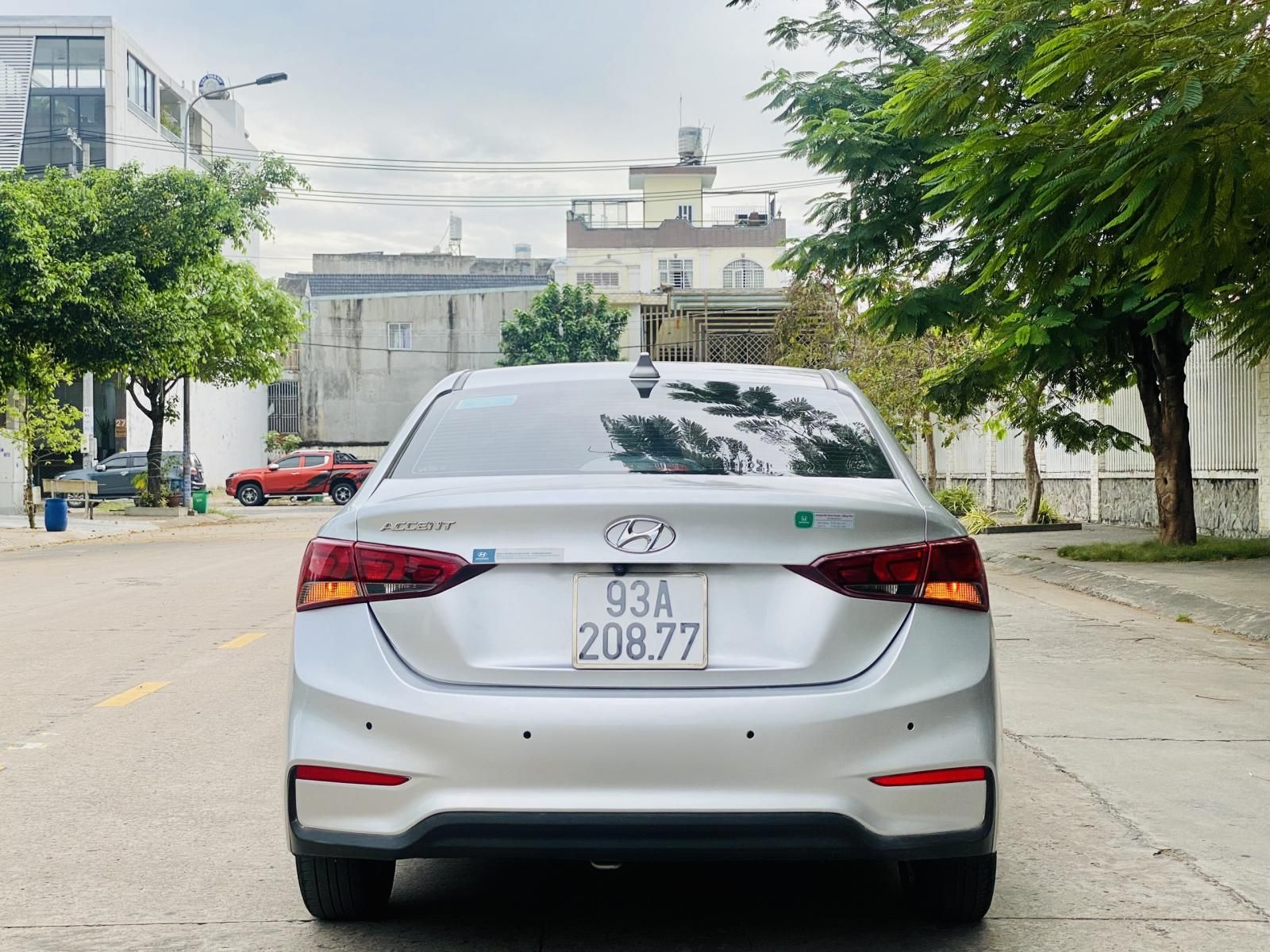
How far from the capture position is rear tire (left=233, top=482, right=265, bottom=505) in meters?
44.2

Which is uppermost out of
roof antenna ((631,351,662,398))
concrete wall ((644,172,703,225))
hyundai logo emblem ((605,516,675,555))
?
concrete wall ((644,172,703,225))

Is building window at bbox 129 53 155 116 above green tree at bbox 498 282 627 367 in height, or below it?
above

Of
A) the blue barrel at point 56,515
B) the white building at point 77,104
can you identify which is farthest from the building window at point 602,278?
the blue barrel at point 56,515

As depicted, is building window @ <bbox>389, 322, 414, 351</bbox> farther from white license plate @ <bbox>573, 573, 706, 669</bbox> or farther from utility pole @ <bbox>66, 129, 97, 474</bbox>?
white license plate @ <bbox>573, 573, 706, 669</bbox>

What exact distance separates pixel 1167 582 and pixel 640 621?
11.9 meters

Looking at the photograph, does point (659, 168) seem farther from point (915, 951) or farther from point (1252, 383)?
point (915, 951)

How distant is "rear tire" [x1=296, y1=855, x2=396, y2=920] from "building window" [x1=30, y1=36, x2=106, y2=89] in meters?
45.1

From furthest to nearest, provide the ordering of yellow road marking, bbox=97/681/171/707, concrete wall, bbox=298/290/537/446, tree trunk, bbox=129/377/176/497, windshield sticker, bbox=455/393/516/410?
concrete wall, bbox=298/290/537/446 < tree trunk, bbox=129/377/176/497 < yellow road marking, bbox=97/681/171/707 < windshield sticker, bbox=455/393/516/410

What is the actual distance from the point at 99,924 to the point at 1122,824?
3386 mm

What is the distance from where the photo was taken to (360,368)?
63.5 m

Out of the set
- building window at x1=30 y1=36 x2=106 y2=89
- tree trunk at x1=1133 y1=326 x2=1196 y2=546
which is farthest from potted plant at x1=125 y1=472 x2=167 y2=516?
tree trunk at x1=1133 y1=326 x2=1196 y2=546

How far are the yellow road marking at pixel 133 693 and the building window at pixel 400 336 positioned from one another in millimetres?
55837

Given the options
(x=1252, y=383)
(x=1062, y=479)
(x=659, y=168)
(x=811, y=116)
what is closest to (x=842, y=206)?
(x=811, y=116)

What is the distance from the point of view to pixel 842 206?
54.7 ft
